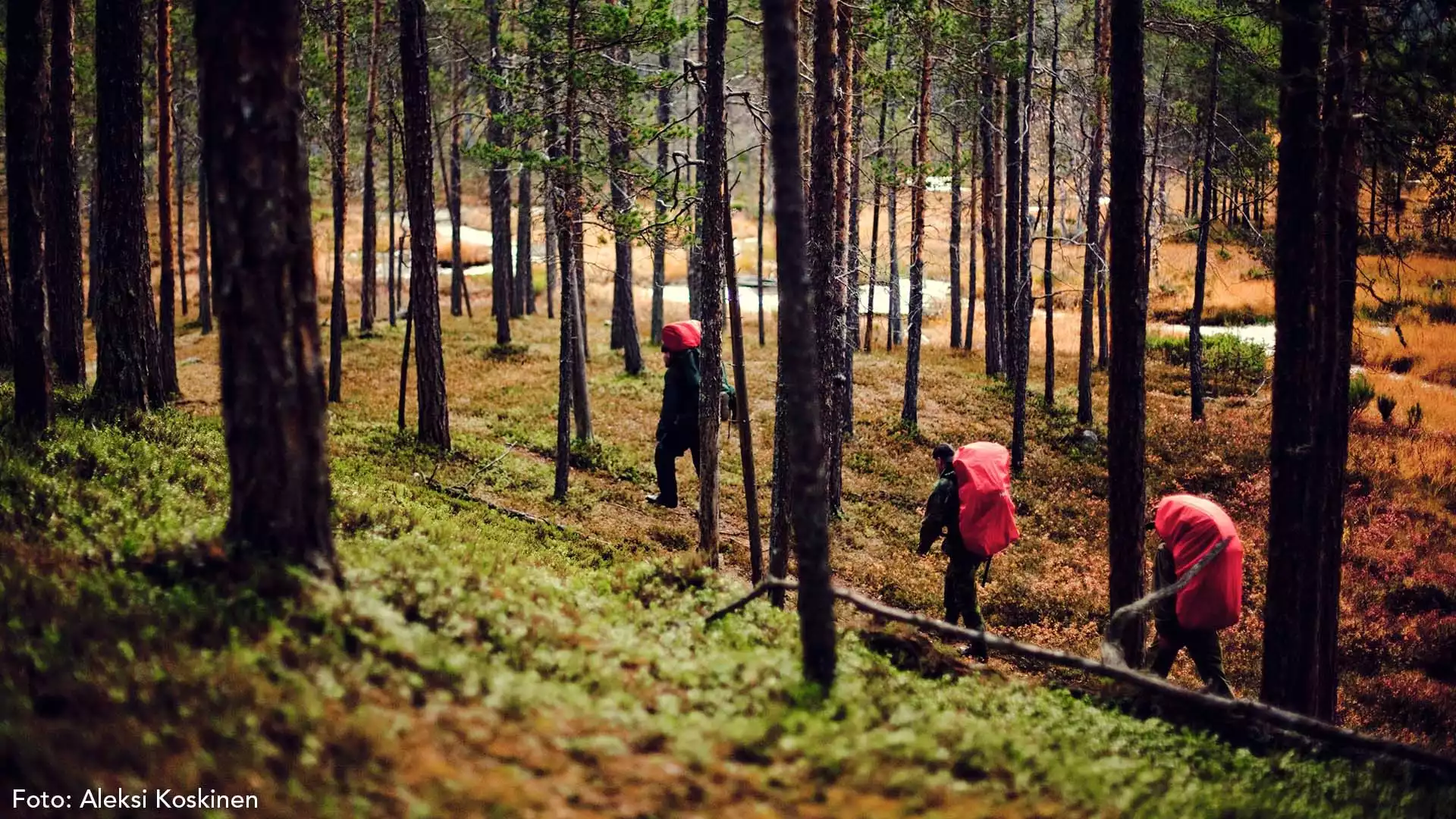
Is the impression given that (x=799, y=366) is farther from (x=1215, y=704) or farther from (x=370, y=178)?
(x=370, y=178)

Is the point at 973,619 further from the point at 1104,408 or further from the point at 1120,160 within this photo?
the point at 1104,408

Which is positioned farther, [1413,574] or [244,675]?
[1413,574]

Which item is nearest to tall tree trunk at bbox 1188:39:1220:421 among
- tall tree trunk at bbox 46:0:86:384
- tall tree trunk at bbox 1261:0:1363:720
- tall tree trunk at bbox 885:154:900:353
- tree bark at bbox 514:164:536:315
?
tall tree trunk at bbox 885:154:900:353

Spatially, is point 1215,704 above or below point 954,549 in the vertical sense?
below

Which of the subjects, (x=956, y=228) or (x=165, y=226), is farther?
(x=956, y=228)

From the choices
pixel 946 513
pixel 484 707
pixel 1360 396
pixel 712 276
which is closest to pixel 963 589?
pixel 946 513

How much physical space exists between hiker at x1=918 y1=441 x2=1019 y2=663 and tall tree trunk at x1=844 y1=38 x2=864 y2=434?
206 inches

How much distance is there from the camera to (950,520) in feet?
32.7

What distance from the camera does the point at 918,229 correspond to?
19.1 m

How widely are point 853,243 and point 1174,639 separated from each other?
35.3ft

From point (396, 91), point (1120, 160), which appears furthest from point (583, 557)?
point (396, 91)

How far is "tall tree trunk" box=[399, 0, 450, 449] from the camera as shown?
544 inches

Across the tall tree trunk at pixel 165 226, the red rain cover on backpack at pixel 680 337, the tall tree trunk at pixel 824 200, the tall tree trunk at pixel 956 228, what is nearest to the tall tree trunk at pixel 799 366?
the tall tree trunk at pixel 824 200

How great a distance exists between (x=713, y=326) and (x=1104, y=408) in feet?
50.3
